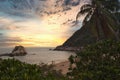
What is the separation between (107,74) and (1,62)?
7.75 m

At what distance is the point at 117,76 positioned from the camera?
68.1ft

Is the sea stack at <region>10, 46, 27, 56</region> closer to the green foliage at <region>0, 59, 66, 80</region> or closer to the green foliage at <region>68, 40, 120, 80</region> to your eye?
the green foliage at <region>68, 40, 120, 80</region>

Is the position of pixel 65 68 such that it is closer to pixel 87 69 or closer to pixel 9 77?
pixel 87 69

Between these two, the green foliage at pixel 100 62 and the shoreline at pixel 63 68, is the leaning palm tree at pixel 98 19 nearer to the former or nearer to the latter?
the shoreline at pixel 63 68

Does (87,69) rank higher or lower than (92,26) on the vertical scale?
lower

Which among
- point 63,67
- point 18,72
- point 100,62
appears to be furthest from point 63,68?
point 18,72

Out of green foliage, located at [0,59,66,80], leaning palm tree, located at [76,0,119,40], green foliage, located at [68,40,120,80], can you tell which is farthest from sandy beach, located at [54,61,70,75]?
green foliage, located at [0,59,66,80]

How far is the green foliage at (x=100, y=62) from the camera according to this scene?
21.1m

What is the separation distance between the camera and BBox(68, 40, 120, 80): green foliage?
21.1 meters

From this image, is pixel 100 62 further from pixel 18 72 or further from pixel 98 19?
pixel 98 19

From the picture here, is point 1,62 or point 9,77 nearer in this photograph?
point 9,77

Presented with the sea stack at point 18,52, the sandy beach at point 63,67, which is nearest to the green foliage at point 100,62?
the sandy beach at point 63,67

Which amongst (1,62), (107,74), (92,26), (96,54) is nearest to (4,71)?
(1,62)

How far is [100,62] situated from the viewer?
2292 cm
